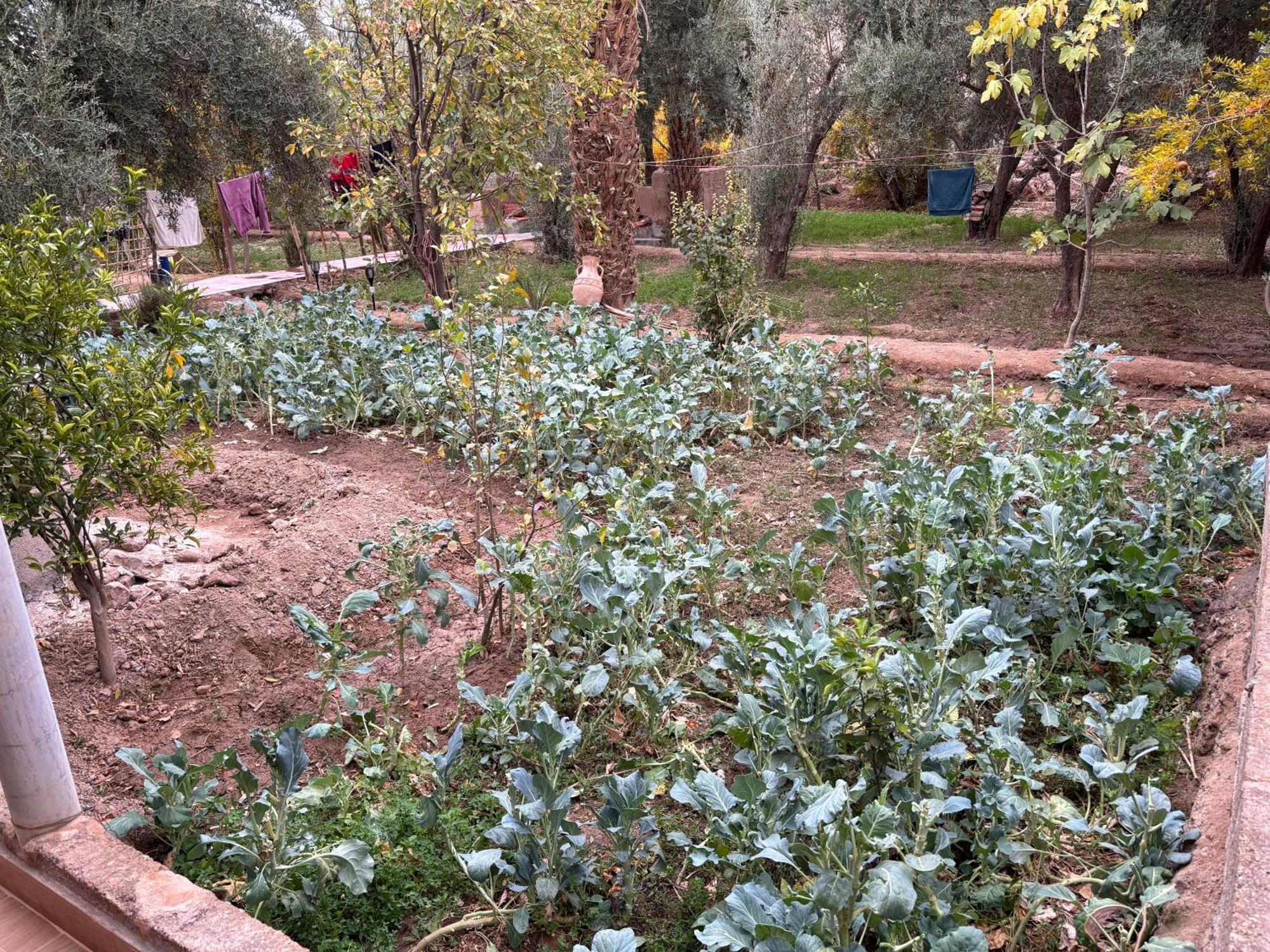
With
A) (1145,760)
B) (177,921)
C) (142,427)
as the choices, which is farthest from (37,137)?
(1145,760)

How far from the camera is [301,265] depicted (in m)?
14.5

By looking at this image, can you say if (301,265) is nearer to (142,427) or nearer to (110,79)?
(110,79)

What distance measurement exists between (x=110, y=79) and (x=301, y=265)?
5.77m

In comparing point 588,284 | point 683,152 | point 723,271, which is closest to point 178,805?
point 723,271

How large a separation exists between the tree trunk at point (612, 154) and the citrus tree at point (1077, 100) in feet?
11.0

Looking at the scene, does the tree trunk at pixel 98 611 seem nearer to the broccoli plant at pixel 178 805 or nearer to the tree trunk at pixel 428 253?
Answer: the broccoli plant at pixel 178 805

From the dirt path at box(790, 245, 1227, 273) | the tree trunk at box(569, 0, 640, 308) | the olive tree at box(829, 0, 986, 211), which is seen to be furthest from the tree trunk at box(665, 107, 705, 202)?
the tree trunk at box(569, 0, 640, 308)

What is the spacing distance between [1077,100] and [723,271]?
4.56m

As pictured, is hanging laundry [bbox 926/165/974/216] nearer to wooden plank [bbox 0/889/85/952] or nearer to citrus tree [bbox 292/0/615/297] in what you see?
citrus tree [bbox 292/0/615/297]

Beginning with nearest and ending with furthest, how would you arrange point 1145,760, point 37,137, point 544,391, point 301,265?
point 1145,760 → point 544,391 → point 37,137 → point 301,265

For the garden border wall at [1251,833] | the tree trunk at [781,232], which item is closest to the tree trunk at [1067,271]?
the tree trunk at [781,232]

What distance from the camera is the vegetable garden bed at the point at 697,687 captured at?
2.18m

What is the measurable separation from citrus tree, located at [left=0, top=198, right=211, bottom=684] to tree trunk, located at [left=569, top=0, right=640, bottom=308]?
6008mm

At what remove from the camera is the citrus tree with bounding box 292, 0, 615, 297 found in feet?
18.0
